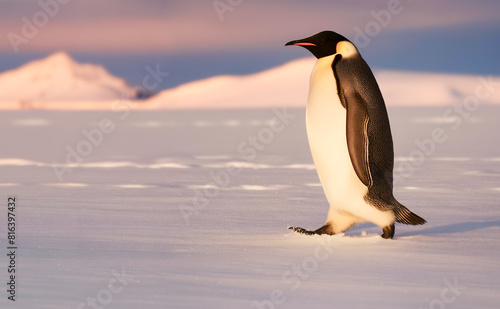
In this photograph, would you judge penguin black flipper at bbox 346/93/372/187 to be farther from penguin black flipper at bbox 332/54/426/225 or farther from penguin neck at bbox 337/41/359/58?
penguin neck at bbox 337/41/359/58

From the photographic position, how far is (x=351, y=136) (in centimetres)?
466

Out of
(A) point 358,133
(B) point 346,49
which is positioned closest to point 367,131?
(A) point 358,133

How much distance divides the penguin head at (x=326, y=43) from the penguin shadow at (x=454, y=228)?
4.03 feet

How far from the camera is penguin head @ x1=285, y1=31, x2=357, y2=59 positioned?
4.87 m

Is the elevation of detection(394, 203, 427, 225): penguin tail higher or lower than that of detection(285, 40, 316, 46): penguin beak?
lower

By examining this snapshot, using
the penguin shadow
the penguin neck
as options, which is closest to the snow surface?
the penguin shadow

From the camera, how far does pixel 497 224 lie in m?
5.50

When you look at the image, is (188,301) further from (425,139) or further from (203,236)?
(425,139)

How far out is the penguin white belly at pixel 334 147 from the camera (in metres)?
4.75

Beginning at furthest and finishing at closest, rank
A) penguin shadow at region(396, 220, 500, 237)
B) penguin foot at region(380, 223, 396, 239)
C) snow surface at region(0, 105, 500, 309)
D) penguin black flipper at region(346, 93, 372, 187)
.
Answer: penguin shadow at region(396, 220, 500, 237) → penguin foot at region(380, 223, 396, 239) → penguin black flipper at region(346, 93, 372, 187) → snow surface at region(0, 105, 500, 309)

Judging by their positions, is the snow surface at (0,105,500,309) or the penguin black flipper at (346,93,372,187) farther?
the penguin black flipper at (346,93,372,187)

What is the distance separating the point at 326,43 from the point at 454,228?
1497mm

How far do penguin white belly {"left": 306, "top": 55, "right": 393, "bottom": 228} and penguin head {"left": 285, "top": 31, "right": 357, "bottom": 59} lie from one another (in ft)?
0.20

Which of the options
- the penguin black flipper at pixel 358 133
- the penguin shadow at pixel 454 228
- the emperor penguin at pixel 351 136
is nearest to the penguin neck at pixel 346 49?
the emperor penguin at pixel 351 136
